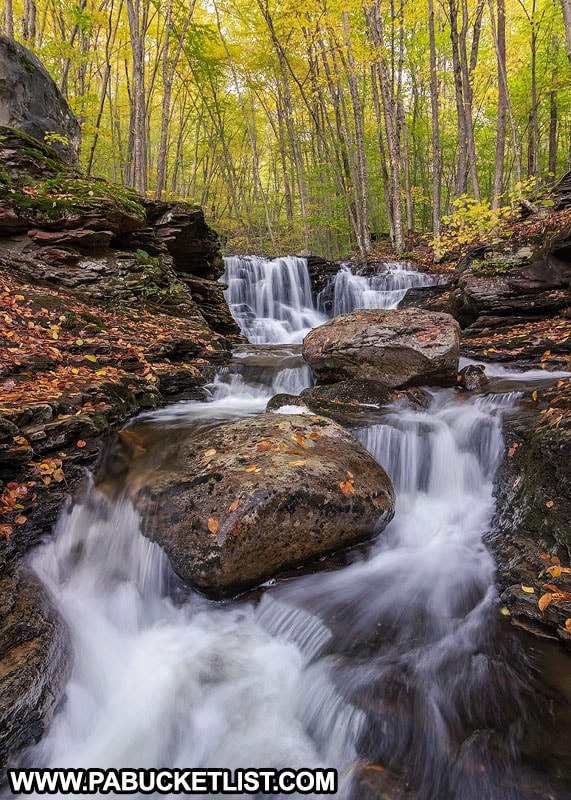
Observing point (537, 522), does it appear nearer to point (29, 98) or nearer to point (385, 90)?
point (29, 98)

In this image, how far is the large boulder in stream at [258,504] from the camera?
3.23 metres

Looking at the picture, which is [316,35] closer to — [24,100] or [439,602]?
[24,100]

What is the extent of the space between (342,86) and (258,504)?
68.4 feet

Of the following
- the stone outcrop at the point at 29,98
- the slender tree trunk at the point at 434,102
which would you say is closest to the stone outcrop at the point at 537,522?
the slender tree trunk at the point at 434,102

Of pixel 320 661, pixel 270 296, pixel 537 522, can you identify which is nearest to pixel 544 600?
pixel 537 522

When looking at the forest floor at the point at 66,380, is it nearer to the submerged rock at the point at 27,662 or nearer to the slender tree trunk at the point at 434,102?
the submerged rock at the point at 27,662

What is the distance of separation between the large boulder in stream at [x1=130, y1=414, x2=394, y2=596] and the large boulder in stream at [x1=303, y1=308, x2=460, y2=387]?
2401mm

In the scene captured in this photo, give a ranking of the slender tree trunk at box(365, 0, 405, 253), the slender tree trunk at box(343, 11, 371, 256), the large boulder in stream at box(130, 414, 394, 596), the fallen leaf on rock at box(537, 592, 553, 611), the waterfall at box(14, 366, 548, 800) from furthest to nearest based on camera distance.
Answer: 1. the slender tree trunk at box(343, 11, 371, 256)
2. the slender tree trunk at box(365, 0, 405, 253)
3. the large boulder in stream at box(130, 414, 394, 596)
4. the fallen leaf on rock at box(537, 592, 553, 611)
5. the waterfall at box(14, 366, 548, 800)

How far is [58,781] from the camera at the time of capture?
7.38ft

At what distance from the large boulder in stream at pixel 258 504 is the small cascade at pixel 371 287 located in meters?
9.19

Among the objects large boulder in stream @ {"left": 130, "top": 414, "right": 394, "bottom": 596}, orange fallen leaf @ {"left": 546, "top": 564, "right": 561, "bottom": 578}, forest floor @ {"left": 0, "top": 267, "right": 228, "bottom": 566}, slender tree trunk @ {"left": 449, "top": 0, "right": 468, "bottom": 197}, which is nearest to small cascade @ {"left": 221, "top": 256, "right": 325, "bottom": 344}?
forest floor @ {"left": 0, "top": 267, "right": 228, "bottom": 566}

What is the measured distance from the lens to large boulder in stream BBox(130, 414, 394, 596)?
323 centimetres

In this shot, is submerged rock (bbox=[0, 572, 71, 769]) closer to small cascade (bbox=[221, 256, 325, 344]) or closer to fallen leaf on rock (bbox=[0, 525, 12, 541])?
fallen leaf on rock (bbox=[0, 525, 12, 541])

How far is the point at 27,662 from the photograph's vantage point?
232 centimetres
